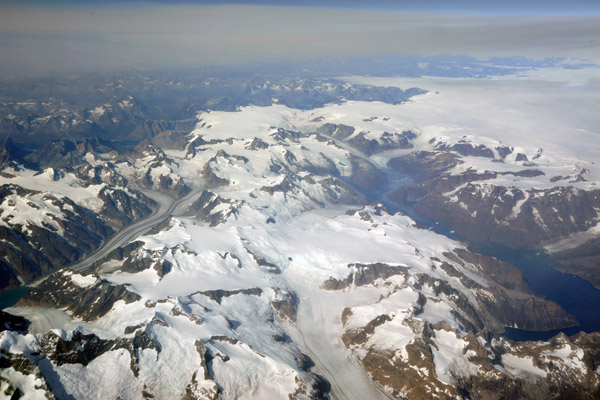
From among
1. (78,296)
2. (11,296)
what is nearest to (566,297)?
(78,296)

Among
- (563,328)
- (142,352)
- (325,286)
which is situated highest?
(142,352)

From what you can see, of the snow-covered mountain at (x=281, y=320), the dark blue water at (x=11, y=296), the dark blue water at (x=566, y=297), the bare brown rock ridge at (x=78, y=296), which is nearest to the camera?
the snow-covered mountain at (x=281, y=320)

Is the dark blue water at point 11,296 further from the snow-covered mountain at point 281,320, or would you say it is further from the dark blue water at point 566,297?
the dark blue water at point 566,297

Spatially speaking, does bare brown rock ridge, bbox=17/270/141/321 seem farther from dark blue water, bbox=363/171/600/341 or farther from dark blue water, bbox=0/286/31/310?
dark blue water, bbox=363/171/600/341

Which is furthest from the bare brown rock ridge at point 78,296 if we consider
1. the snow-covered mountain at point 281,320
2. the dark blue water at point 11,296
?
the dark blue water at point 11,296

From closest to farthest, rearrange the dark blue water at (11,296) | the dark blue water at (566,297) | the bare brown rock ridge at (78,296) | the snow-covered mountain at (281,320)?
1. the snow-covered mountain at (281,320)
2. the bare brown rock ridge at (78,296)
3. the dark blue water at (11,296)
4. the dark blue water at (566,297)

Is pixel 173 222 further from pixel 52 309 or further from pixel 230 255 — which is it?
pixel 52 309

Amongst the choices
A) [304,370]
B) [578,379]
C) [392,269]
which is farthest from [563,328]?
[304,370]

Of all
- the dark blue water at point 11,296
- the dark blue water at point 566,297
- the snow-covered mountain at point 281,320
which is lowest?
the dark blue water at point 566,297

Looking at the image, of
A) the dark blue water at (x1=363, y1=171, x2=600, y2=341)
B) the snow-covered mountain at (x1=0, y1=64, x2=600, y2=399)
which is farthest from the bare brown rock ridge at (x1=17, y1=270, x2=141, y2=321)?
the dark blue water at (x1=363, y1=171, x2=600, y2=341)
